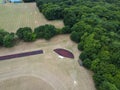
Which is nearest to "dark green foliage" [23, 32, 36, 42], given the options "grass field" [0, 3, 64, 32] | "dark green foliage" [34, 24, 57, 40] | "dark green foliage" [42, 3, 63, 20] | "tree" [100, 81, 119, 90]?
"dark green foliage" [34, 24, 57, 40]

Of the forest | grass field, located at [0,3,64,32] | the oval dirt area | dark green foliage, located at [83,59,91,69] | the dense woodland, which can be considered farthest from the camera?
grass field, located at [0,3,64,32]

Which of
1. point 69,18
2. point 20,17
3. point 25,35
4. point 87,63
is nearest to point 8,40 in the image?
point 25,35

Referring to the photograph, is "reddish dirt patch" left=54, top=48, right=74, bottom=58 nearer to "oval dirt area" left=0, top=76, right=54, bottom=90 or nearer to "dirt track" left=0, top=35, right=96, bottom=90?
A: "dirt track" left=0, top=35, right=96, bottom=90

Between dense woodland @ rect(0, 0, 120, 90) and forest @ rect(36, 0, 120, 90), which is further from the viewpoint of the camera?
dense woodland @ rect(0, 0, 120, 90)

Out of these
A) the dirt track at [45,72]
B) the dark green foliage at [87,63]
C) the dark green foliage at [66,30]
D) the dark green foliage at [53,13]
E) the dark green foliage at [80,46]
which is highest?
the dark green foliage at [53,13]

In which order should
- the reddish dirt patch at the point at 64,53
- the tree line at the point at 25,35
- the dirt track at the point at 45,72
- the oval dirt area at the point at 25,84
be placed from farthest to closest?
the tree line at the point at 25,35, the reddish dirt patch at the point at 64,53, the dirt track at the point at 45,72, the oval dirt area at the point at 25,84

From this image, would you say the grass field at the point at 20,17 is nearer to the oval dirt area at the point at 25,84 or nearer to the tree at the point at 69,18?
the tree at the point at 69,18

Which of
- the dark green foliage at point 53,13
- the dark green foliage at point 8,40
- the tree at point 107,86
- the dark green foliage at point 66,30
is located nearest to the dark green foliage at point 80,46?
the dark green foliage at point 66,30
